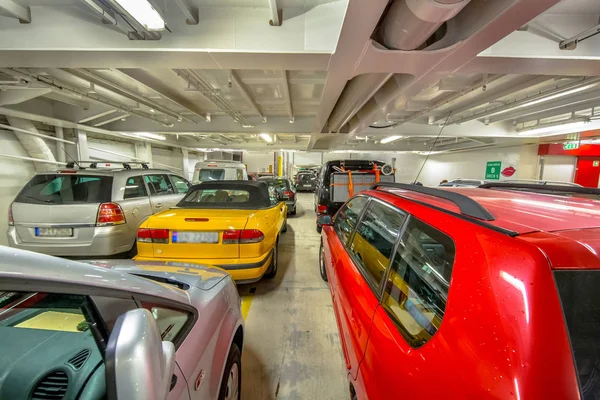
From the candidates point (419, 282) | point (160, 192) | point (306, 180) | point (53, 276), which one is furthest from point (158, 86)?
point (306, 180)

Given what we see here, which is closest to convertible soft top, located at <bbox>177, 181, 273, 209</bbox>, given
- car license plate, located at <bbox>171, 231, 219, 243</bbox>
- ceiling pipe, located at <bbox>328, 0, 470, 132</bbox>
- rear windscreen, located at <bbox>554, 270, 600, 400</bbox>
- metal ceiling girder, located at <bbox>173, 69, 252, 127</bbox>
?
car license plate, located at <bbox>171, 231, 219, 243</bbox>

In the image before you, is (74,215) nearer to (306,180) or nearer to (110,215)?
(110,215)

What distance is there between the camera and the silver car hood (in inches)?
53.7

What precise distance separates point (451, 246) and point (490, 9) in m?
2.03

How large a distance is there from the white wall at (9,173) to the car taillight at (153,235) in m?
5.12

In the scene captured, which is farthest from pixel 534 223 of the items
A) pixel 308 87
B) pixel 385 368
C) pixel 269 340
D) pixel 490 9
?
pixel 308 87

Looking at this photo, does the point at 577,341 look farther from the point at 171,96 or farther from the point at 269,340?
the point at 171,96

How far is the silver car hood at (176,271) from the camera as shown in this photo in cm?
136

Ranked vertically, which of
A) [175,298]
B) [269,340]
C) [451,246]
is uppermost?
[451,246]

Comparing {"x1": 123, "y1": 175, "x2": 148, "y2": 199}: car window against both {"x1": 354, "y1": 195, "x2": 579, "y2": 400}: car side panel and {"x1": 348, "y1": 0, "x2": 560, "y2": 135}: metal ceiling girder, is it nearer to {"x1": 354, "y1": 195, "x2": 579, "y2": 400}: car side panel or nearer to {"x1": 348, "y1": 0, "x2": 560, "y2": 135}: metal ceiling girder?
{"x1": 354, "y1": 195, "x2": 579, "y2": 400}: car side panel

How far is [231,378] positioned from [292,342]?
887 millimetres

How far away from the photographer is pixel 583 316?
1.93 ft

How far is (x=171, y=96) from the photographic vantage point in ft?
15.6

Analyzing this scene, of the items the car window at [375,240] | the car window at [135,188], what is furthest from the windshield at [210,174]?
the car window at [375,240]
